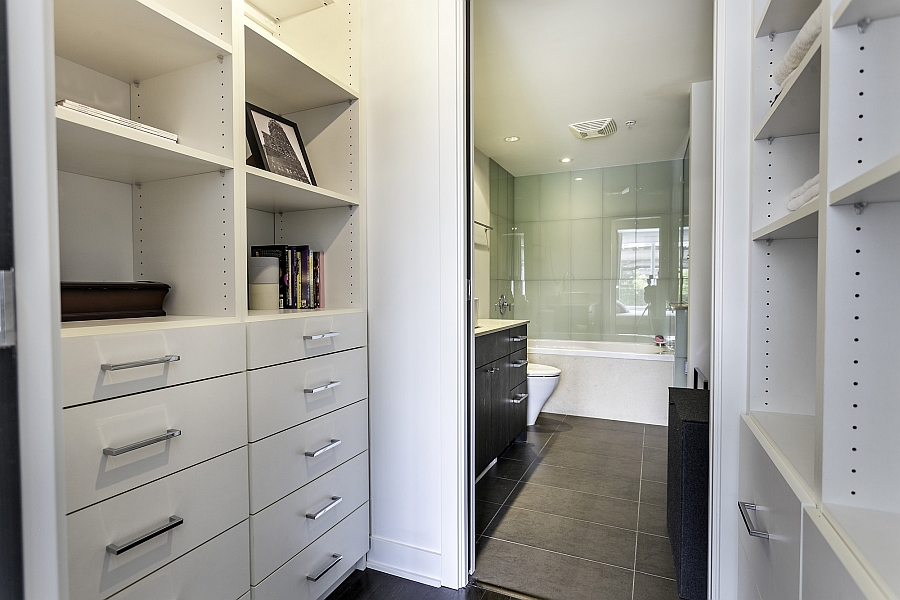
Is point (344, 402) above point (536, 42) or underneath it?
underneath

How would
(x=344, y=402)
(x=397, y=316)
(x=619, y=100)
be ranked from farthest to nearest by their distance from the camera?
(x=619, y=100) → (x=397, y=316) → (x=344, y=402)

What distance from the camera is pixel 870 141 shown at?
29.6 inches

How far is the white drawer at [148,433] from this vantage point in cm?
95

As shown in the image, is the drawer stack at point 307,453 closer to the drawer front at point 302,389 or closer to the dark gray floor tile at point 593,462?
the drawer front at point 302,389

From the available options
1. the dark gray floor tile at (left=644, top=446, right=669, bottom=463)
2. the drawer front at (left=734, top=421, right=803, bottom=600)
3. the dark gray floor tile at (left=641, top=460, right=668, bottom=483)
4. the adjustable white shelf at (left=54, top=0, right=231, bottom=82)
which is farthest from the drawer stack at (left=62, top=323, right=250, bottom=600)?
the dark gray floor tile at (left=644, top=446, right=669, bottom=463)

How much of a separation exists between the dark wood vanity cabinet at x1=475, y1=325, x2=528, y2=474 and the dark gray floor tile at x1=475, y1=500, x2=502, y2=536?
23cm

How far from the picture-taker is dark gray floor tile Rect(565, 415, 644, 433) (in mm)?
3822

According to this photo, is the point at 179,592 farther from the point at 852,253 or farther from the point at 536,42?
the point at 536,42

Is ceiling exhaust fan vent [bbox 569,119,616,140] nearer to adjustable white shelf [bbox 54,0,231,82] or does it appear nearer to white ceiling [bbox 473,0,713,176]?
white ceiling [bbox 473,0,713,176]

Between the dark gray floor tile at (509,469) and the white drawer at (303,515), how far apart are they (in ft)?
3.95

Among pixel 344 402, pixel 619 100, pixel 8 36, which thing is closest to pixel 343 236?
pixel 344 402

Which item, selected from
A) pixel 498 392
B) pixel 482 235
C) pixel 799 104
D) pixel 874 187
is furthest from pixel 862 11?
pixel 482 235

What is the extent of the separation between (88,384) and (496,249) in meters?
4.11

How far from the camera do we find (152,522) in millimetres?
1084
